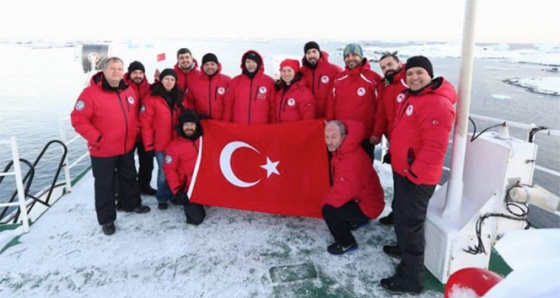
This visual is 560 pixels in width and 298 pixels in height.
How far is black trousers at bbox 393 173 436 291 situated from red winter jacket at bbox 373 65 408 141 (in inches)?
34.6

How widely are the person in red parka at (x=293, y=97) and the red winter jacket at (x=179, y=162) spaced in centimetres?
98

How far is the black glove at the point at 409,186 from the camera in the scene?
2.49m

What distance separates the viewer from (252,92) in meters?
3.98

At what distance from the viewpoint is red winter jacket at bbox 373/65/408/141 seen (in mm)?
3258

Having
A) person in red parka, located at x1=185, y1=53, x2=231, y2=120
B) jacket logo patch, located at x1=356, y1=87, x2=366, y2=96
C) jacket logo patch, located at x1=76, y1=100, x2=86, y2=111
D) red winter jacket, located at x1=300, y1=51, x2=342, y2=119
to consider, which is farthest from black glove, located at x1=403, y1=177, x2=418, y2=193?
jacket logo patch, located at x1=76, y1=100, x2=86, y2=111

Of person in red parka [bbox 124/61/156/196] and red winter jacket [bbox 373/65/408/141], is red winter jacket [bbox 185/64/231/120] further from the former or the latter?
red winter jacket [bbox 373/65/408/141]

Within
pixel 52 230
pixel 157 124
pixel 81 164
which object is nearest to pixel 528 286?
pixel 157 124

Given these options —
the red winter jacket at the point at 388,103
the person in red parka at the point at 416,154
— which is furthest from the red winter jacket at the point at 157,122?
the person in red parka at the point at 416,154

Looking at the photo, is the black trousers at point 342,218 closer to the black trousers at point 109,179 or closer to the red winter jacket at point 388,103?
the red winter jacket at point 388,103

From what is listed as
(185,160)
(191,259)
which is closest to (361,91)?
(185,160)

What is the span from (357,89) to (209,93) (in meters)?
1.65

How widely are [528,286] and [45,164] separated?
1781 cm

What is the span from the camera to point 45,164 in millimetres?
15312

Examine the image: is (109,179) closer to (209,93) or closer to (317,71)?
(209,93)
